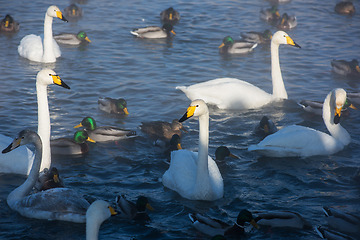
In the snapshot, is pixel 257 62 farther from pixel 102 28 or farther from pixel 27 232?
pixel 27 232

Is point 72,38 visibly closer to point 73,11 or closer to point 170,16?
point 73,11

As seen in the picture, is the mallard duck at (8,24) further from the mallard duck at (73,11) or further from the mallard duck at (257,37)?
the mallard duck at (257,37)

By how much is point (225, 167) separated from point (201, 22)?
39.1ft

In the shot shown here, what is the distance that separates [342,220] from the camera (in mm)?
6074

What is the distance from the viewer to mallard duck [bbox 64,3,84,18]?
18672 millimetres

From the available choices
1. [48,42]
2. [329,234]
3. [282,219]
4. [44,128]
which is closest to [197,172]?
[282,219]

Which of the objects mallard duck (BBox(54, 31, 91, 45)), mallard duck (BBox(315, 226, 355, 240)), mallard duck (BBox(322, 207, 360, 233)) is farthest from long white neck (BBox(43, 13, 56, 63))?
mallard duck (BBox(315, 226, 355, 240))

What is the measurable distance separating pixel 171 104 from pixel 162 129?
2.14 metres

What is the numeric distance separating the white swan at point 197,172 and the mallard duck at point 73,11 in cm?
1300

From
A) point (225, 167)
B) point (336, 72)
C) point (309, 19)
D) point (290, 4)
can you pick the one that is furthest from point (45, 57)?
point (290, 4)

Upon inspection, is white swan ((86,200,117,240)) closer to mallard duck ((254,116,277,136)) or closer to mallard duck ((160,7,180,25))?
mallard duck ((254,116,277,136))

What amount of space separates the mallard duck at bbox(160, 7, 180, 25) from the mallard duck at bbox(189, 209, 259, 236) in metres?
13.9

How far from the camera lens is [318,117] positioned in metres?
10.8

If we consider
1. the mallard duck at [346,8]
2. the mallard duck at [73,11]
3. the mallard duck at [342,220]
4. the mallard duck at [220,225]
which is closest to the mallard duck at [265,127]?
the mallard duck at [342,220]
